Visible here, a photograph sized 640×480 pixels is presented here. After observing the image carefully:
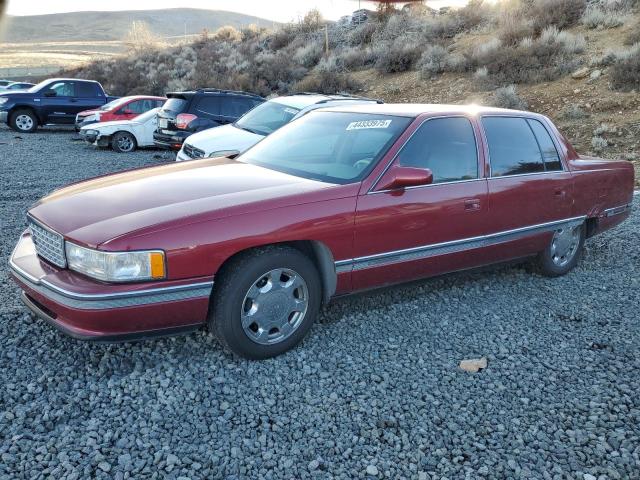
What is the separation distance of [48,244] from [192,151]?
17.2 feet

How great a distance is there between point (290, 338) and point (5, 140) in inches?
555

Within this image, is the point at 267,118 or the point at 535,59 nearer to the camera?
the point at 267,118

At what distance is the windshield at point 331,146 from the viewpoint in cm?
407

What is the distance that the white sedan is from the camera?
44.1 ft

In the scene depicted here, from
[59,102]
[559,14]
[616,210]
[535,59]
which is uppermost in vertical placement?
[559,14]

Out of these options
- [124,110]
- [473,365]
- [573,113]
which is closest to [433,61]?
[573,113]

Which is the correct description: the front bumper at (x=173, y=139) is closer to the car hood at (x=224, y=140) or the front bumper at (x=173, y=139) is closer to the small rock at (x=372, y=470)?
the car hood at (x=224, y=140)

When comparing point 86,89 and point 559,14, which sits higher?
point 559,14

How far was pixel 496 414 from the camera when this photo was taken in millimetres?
3150

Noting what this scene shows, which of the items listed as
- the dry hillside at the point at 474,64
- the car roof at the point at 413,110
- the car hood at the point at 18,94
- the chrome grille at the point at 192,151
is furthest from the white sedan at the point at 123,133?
the car roof at the point at 413,110

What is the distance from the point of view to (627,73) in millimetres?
13828

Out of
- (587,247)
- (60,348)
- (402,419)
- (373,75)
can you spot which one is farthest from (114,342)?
(373,75)

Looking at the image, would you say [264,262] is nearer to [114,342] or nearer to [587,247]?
[114,342]

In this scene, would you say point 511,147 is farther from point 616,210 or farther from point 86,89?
point 86,89
